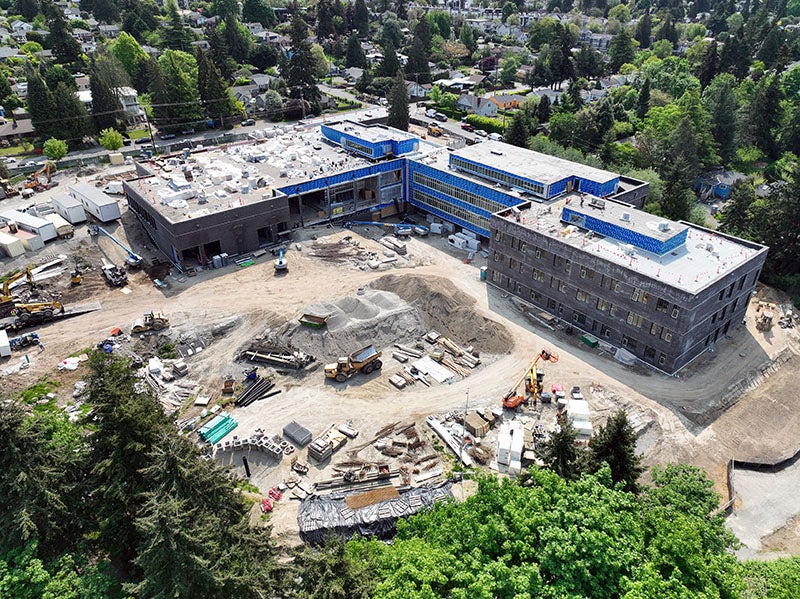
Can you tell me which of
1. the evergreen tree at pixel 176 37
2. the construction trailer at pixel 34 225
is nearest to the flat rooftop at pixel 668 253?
the construction trailer at pixel 34 225

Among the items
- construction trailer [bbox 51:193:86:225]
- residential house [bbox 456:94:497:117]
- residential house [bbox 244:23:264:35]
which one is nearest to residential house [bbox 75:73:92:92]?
construction trailer [bbox 51:193:86:225]

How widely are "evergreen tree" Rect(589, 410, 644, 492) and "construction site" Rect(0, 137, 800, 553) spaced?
854 centimetres

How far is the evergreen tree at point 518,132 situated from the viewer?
300ft

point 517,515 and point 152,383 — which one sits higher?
point 517,515

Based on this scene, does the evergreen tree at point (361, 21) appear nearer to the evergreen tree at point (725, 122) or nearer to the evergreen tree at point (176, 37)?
the evergreen tree at point (176, 37)

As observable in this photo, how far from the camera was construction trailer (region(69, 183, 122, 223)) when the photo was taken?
72.1 metres

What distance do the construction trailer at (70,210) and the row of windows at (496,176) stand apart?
49211mm

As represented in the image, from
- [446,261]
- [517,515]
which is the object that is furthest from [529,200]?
[517,515]

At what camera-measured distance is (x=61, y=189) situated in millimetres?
83125

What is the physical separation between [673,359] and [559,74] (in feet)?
351

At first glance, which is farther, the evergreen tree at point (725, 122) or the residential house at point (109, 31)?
the residential house at point (109, 31)

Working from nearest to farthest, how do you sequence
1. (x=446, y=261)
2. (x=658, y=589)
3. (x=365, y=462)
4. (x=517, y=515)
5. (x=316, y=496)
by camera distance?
(x=658, y=589)
(x=517, y=515)
(x=316, y=496)
(x=365, y=462)
(x=446, y=261)

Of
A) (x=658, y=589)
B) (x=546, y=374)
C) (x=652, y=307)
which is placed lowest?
(x=546, y=374)

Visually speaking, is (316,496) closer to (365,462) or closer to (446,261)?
(365,462)
